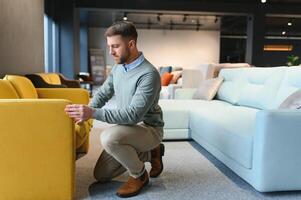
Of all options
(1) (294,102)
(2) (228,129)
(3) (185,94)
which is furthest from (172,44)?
(1) (294,102)

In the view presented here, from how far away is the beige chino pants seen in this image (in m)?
2.00

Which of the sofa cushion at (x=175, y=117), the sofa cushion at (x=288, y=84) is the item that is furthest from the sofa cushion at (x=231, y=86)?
the sofa cushion at (x=288, y=84)

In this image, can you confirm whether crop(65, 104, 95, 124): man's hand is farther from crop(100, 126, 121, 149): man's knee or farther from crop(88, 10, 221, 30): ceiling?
crop(88, 10, 221, 30): ceiling

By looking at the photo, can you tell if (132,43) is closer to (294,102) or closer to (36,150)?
(36,150)

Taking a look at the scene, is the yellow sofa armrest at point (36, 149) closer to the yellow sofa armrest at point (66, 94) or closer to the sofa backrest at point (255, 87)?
the yellow sofa armrest at point (66, 94)

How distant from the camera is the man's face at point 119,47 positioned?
201 cm

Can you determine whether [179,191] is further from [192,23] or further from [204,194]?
[192,23]

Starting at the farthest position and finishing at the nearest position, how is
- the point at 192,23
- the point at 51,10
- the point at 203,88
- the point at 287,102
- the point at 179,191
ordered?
the point at 192,23
the point at 51,10
the point at 203,88
the point at 287,102
the point at 179,191

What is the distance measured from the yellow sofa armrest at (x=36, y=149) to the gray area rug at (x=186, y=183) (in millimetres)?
280

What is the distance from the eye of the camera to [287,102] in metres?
2.36

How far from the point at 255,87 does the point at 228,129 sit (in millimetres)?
1355

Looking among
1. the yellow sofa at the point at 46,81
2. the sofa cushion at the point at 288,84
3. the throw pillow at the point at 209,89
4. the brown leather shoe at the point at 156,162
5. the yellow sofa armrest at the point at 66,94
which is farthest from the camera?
the throw pillow at the point at 209,89

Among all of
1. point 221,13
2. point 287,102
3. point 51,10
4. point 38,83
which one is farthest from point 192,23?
point 287,102

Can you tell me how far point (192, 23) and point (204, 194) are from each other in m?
12.3
